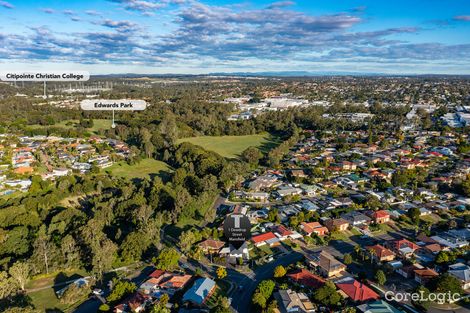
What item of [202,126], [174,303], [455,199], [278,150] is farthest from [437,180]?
[202,126]

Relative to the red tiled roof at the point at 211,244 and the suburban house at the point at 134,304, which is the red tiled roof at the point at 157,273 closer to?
the suburban house at the point at 134,304

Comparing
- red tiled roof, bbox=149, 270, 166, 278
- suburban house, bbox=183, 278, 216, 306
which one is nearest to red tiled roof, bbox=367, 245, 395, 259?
suburban house, bbox=183, 278, 216, 306

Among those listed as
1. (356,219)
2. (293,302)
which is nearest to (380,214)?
(356,219)

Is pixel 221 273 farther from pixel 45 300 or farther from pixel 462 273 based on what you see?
pixel 462 273

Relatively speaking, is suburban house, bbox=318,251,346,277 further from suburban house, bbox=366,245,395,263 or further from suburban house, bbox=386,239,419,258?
suburban house, bbox=386,239,419,258
